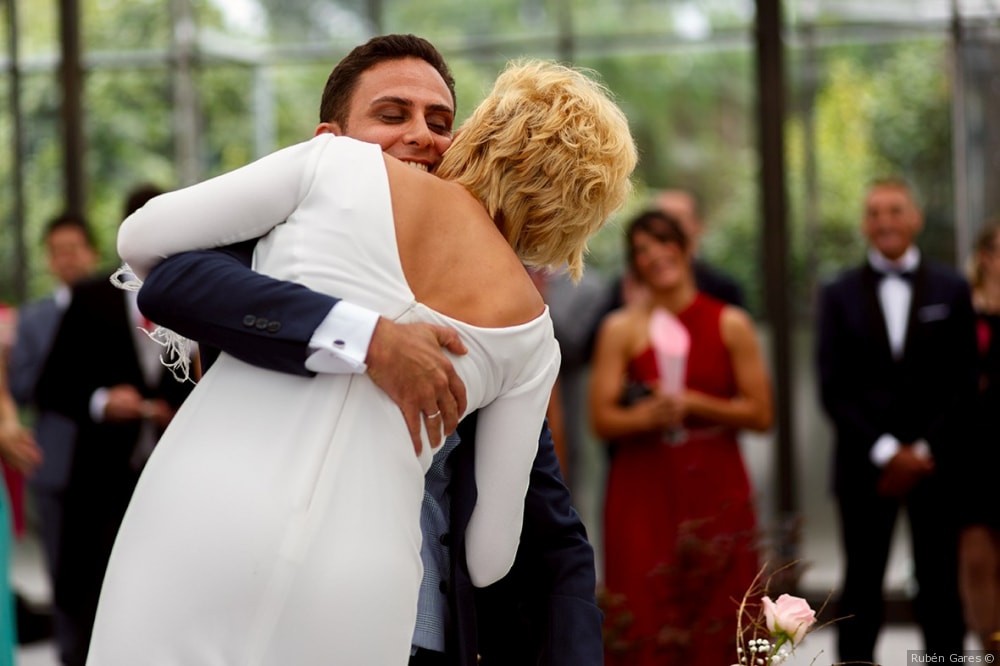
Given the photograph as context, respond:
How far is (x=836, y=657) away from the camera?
21.5 feet

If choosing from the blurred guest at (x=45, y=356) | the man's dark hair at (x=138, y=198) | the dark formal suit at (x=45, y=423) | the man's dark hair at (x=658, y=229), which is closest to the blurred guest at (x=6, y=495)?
the dark formal suit at (x=45, y=423)

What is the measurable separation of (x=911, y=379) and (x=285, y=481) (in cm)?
471

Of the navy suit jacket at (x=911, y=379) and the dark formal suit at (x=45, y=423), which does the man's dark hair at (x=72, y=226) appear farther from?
the navy suit jacket at (x=911, y=379)

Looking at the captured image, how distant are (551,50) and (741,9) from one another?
1024mm

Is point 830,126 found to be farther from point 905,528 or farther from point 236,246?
point 236,246

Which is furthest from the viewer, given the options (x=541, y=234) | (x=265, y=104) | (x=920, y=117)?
(x=265, y=104)

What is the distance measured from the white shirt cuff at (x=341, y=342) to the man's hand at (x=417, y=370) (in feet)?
0.04

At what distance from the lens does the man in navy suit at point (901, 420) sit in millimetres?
6398

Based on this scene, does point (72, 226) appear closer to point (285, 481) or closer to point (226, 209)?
point (226, 209)

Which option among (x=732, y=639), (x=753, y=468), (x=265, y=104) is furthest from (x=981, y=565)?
(x=265, y=104)

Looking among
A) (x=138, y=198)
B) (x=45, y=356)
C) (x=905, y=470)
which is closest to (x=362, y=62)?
(x=138, y=198)

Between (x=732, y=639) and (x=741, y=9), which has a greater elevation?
(x=741, y=9)

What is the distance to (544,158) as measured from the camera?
242 cm

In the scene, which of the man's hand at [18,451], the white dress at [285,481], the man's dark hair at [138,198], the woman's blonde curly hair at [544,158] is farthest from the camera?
the man's dark hair at [138,198]
